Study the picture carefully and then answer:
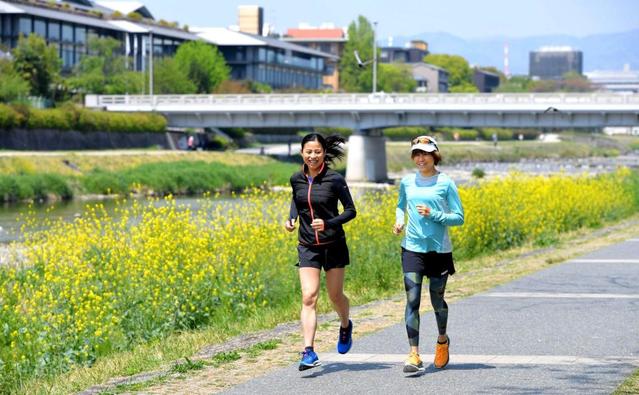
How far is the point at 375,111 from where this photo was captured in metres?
75.8

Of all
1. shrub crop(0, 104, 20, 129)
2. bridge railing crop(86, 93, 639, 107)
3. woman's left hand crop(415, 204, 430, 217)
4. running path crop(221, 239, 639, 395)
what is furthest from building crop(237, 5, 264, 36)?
woman's left hand crop(415, 204, 430, 217)

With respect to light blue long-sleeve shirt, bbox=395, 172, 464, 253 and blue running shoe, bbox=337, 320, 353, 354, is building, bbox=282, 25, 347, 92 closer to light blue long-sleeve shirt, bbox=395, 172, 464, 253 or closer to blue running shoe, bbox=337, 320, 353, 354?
blue running shoe, bbox=337, 320, 353, 354

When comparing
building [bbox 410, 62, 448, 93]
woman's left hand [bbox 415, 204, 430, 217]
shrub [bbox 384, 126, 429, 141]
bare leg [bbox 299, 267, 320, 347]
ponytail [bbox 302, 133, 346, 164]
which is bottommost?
shrub [bbox 384, 126, 429, 141]

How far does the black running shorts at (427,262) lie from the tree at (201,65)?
98.1 metres

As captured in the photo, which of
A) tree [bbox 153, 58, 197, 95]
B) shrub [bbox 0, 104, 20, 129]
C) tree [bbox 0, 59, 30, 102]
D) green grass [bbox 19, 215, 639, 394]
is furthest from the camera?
tree [bbox 153, 58, 197, 95]

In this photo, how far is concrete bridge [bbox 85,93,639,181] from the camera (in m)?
69.4

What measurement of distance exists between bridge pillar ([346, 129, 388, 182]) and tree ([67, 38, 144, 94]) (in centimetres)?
2398

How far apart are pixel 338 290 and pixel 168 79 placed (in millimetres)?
92857

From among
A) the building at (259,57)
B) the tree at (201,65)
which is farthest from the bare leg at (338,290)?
the building at (259,57)

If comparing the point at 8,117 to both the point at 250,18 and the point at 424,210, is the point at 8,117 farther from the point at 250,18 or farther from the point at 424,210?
the point at 250,18

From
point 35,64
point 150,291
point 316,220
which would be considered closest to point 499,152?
point 35,64

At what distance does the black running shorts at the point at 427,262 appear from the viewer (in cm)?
1048

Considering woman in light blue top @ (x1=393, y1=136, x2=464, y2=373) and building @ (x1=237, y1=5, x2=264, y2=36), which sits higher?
building @ (x1=237, y1=5, x2=264, y2=36)

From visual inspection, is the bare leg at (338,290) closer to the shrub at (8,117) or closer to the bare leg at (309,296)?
the bare leg at (309,296)
